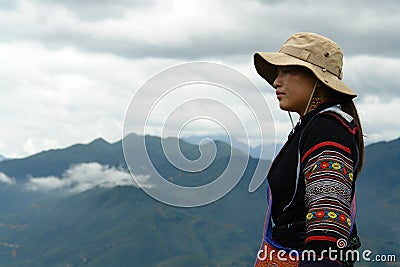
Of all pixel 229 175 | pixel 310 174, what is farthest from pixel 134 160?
pixel 310 174

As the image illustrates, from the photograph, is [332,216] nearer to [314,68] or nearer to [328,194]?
[328,194]

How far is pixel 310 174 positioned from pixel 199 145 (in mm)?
2136

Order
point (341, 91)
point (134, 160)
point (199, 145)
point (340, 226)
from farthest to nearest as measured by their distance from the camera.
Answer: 1. point (199, 145)
2. point (134, 160)
3. point (341, 91)
4. point (340, 226)

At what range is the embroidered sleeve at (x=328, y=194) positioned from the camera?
3.78 metres

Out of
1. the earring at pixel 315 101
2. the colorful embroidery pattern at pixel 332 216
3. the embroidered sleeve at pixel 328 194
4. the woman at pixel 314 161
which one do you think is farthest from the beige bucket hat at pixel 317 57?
the colorful embroidery pattern at pixel 332 216

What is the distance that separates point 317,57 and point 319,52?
0.14 feet

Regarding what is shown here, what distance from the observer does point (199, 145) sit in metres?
5.96

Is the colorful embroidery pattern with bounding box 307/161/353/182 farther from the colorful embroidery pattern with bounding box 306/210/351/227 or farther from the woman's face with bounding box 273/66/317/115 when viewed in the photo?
the woman's face with bounding box 273/66/317/115

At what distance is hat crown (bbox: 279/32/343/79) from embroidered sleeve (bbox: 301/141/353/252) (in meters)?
0.72

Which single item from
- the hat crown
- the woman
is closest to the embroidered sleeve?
the woman

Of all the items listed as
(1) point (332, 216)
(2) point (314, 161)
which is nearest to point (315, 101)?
(2) point (314, 161)

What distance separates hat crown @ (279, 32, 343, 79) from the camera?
14.5ft

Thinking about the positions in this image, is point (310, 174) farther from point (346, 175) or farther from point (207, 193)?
point (207, 193)

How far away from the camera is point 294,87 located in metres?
4.54
